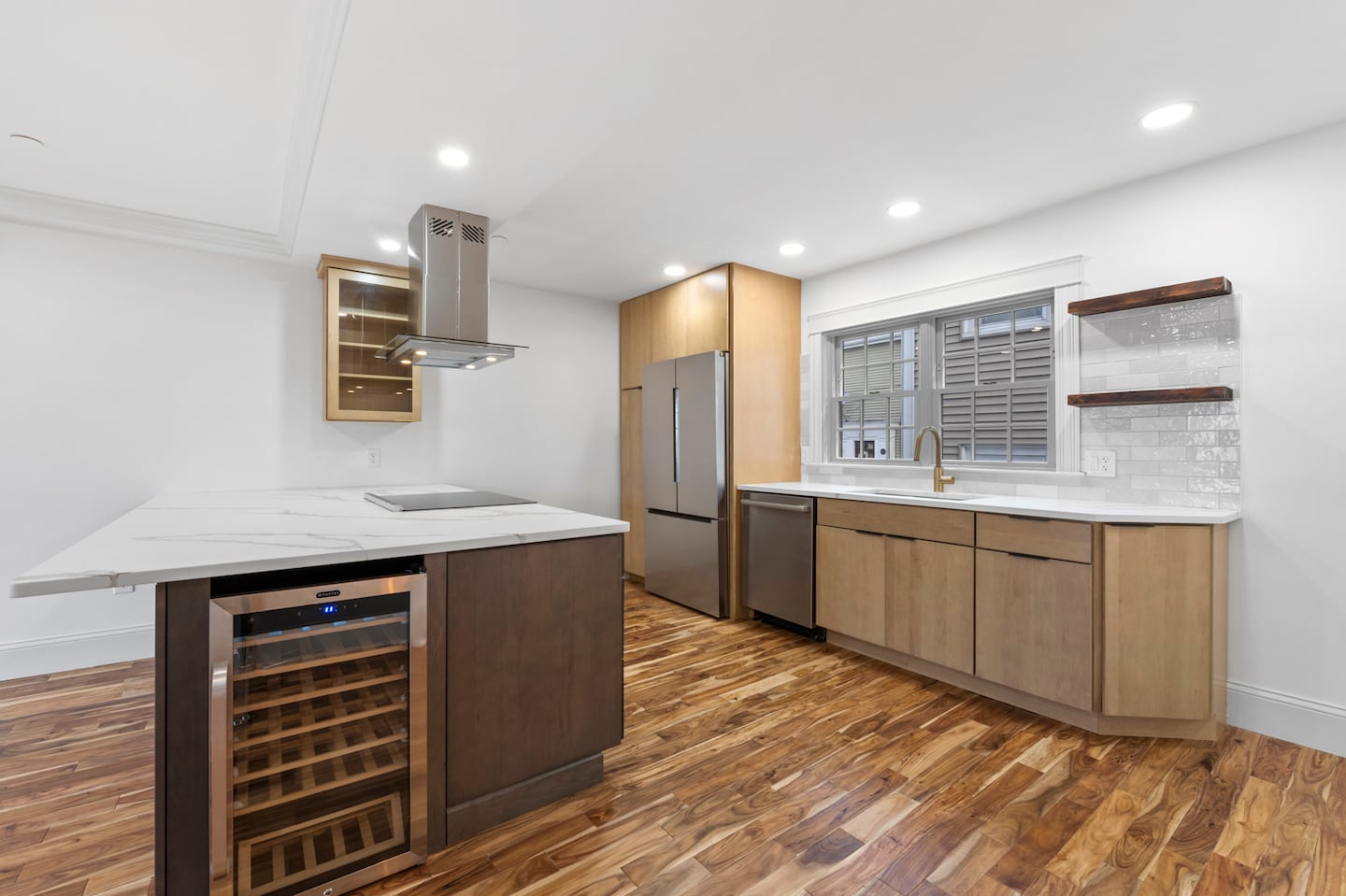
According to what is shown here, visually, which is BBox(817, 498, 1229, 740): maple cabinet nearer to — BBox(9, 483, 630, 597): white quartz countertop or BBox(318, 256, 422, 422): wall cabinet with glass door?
BBox(9, 483, 630, 597): white quartz countertop

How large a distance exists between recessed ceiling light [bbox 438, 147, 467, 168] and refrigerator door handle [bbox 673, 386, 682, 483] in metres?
2.16

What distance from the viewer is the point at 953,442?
11.5ft

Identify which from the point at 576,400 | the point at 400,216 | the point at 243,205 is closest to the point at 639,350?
the point at 576,400

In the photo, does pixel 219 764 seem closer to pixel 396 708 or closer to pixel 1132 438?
pixel 396 708

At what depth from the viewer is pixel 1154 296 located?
8.37 ft

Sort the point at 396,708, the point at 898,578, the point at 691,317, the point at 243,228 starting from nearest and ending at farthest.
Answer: the point at 396,708
the point at 898,578
the point at 243,228
the point at 691,317

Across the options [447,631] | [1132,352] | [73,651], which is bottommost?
[73,651]

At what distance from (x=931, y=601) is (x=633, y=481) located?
2600 mm

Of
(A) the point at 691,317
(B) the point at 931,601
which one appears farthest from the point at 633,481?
(B) the point at 931,601

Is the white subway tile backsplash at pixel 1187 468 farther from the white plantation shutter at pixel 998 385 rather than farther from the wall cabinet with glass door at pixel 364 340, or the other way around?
the wall cabinet with glass door at pixel 364 340

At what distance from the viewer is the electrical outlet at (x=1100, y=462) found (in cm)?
279

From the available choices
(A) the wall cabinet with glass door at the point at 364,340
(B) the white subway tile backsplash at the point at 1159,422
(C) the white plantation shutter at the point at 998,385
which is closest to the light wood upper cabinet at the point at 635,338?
(A) the wall cabinet with glass door at the point at 364,340

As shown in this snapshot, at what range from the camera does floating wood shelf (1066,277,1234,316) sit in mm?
2416

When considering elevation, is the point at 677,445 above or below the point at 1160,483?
above
